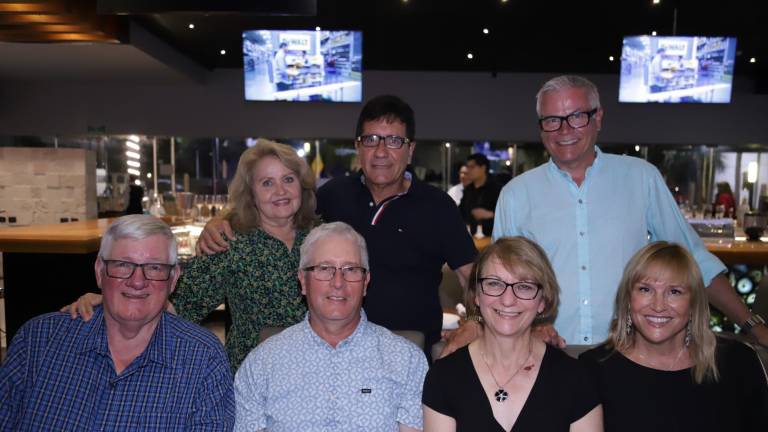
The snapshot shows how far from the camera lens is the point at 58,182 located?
29.9ft

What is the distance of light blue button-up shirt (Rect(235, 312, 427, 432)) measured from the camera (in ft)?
6.38

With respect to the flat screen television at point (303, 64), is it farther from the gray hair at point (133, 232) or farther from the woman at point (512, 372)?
the woman at point (512, 372)

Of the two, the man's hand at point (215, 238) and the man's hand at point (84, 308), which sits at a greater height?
the man's hand at point (215, 238)

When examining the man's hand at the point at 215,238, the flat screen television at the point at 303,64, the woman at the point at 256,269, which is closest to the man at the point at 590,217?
the woman at the point at 256,269

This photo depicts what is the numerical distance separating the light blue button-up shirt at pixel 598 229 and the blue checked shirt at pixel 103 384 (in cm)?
130

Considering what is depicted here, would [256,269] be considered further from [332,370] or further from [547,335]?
[547,335]

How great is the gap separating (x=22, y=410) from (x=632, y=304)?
1.91m

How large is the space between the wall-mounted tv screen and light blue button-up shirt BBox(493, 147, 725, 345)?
5.21 metres

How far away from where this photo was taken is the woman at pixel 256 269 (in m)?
2.43

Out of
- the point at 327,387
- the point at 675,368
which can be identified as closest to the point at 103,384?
the point at 327,387

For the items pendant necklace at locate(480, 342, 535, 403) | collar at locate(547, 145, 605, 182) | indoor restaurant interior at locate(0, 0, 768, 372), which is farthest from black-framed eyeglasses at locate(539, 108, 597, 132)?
indoor restaurant interior at locate(0, 0, 768, 372)

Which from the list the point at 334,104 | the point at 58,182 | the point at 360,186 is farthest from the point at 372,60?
the point at 360,186

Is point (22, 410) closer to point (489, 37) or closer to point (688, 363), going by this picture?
point (688, 363)

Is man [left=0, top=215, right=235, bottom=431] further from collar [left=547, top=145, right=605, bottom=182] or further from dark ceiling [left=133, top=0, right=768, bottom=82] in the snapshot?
dark ceiling [left=133, top=0, right=768, bottom=82]
